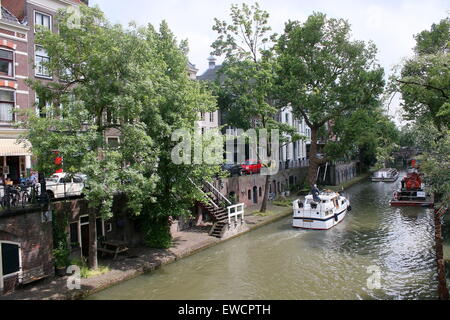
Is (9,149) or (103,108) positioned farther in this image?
(9,149)

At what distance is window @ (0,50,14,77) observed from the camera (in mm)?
22531

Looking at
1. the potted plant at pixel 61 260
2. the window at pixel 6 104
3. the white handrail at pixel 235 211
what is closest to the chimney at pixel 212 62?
the white handrail at pixel 235 211

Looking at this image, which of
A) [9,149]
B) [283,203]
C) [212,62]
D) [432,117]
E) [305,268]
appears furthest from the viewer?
[212,62]

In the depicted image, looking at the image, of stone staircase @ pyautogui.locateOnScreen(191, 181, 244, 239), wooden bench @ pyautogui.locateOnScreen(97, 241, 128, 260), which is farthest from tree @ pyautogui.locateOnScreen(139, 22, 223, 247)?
stone staircase @ pyautogui.locateOnScreen(191, 181, 244, 239)

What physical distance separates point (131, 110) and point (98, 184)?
3.25m

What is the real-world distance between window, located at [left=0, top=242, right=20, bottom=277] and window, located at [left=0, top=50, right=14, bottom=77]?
1253cm

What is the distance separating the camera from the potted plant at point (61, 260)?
15836 millimetres

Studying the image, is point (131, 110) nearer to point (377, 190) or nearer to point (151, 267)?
point (151, 267)

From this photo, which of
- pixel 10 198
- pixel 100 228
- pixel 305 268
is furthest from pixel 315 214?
pixel 10 198

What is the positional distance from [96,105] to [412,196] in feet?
96.9

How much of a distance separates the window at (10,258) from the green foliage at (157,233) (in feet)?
22.2

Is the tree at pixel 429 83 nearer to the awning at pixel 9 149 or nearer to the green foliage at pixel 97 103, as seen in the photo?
the green foliage at pixel 97 103

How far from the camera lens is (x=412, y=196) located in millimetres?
34719

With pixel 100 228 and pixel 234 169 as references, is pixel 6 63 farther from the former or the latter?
pixel 234 169
